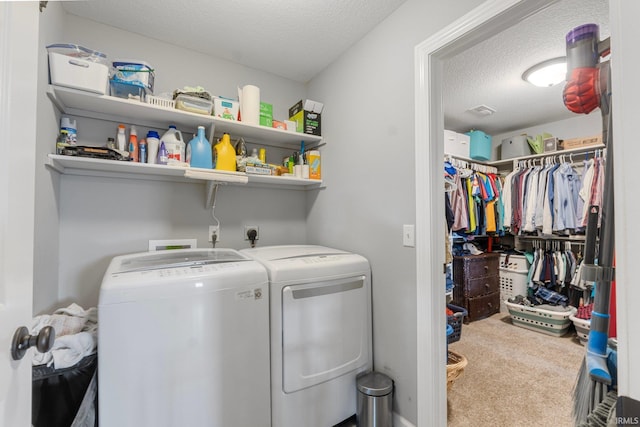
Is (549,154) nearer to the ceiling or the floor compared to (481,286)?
nearer to the ceiling

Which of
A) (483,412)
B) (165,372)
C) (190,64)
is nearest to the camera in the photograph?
(165,372)

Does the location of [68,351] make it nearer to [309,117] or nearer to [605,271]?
[605,271]

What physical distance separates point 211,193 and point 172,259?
0.53 metres

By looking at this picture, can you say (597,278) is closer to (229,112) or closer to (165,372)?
(165,372)

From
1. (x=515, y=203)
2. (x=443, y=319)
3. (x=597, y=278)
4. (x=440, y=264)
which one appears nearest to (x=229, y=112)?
(x=440, y=264)

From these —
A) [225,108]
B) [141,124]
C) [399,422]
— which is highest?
[225,108]

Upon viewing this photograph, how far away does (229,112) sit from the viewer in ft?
5.70

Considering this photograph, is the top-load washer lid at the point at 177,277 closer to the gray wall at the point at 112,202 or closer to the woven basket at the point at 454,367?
the gray wall at the point at 112,202

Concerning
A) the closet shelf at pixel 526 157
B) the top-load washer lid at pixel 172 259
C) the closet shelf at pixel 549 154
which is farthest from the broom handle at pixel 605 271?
the closet shelf at pixel 549 154

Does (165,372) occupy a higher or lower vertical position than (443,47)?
lower

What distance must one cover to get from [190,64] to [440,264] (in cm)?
201

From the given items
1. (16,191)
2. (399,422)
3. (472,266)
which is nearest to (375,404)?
(399,422)

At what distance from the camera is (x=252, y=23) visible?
5.36 ft

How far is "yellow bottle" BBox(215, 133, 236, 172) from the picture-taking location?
5.70 feet
